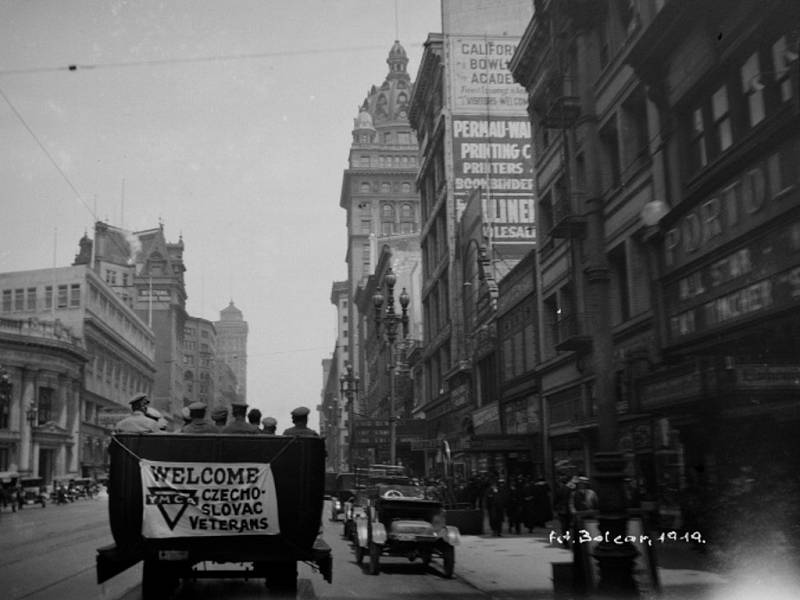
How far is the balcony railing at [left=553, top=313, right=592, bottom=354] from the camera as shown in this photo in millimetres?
25672

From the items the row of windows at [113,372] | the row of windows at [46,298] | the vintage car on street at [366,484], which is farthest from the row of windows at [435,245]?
the row of windows at [113,372]

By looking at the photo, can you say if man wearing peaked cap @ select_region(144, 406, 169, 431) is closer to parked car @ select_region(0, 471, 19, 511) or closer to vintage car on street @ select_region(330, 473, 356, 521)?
vintage car on street @ select_region(330, 473, 356, 521)

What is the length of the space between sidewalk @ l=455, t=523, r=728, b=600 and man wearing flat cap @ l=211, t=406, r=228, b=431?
14.4ft

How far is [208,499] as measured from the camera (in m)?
8.55

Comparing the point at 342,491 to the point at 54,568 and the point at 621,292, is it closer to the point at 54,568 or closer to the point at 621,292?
the point at 621,292

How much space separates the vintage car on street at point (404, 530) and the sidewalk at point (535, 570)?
61cm

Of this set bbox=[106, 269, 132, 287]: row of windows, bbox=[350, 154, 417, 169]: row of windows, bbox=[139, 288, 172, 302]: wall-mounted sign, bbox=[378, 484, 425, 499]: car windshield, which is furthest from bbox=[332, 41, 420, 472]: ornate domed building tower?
bbox=[378, 484, 425, 499]: car windshield

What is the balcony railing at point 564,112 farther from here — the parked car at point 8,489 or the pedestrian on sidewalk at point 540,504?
the parked car at point 8,489

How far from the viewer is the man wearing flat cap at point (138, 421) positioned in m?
9.02

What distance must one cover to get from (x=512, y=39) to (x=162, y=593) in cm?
4734

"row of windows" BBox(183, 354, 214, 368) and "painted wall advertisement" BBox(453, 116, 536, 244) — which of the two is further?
"row of windows" BBox(183, 354, 214, 368)

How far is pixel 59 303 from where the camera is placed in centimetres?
7681

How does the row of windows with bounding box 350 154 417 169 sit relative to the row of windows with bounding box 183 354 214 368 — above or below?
above

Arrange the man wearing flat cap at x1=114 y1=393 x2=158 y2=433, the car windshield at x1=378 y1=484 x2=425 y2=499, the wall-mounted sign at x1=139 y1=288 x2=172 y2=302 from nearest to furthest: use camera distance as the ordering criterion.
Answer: the man wearing flat cap at x1=114 y1=393 x2=158 y2=433 → the car windshield at x1=378 y1=484 x2=425 y2=499 → the wall-mounted sign at x1=139 y1=288 x2=172 y2=302
